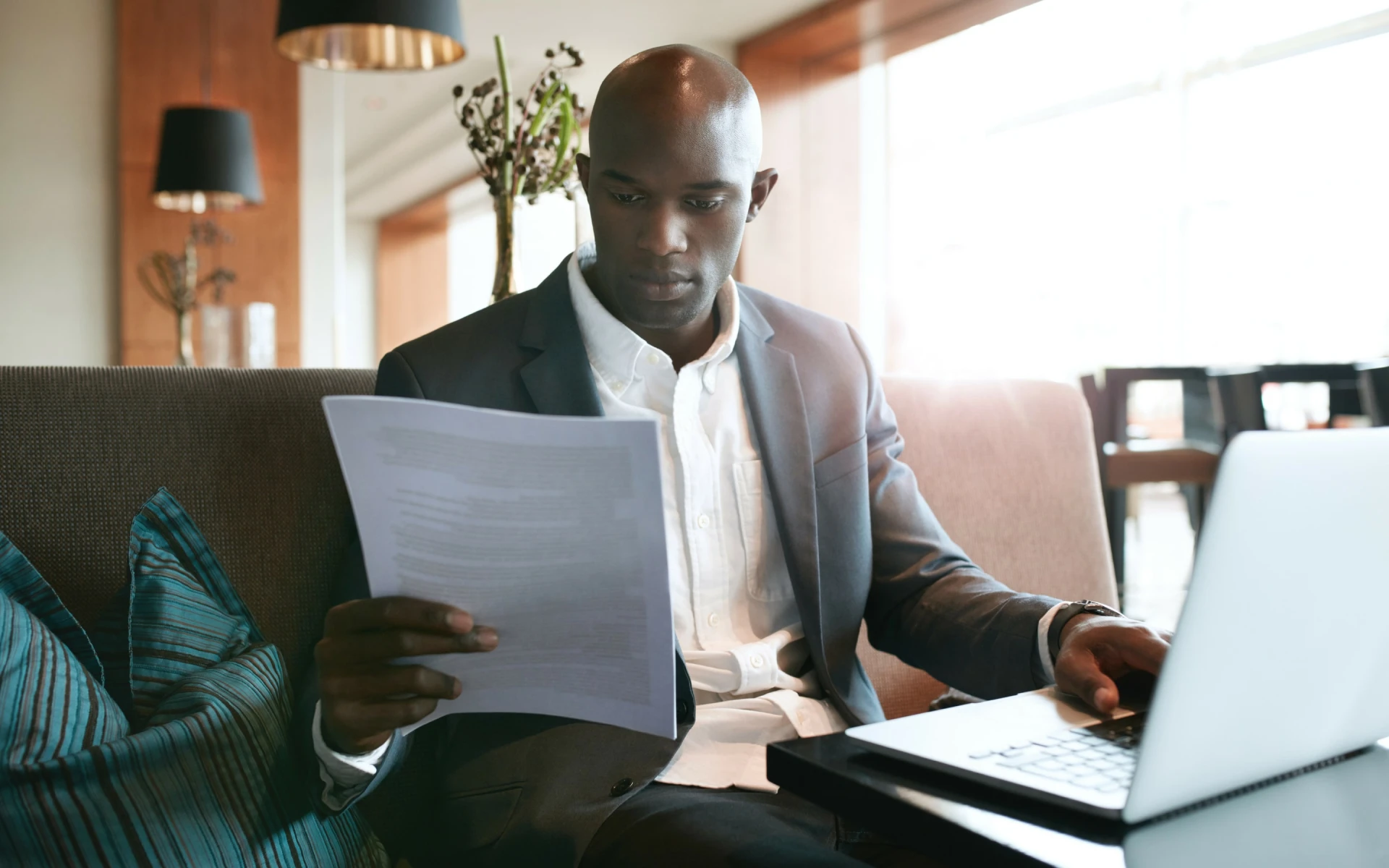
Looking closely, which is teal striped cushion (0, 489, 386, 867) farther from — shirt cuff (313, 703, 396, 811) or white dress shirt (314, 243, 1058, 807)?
white dress shirt (314, 243, 1058, 807)

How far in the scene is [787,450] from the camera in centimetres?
126

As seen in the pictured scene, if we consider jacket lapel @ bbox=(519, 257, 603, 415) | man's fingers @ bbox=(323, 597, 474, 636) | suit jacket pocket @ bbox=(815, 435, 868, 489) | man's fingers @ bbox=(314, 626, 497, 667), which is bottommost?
man's fingers @ bbox=(314, 626, 497, 667)

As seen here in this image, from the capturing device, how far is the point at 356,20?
216cm

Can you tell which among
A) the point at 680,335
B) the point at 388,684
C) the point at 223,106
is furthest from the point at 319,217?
the point at 388,684

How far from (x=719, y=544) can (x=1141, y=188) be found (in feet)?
21.9

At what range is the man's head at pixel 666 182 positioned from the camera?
1.18 m

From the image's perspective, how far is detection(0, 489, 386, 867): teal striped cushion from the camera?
0.87 m

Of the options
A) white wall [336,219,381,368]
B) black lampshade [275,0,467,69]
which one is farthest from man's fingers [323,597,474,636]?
white wall [336,219,381,368]

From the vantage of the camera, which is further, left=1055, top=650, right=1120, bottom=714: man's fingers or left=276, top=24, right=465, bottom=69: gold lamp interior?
left=276, top=24, right=465, bottom=69: gold lamp interior

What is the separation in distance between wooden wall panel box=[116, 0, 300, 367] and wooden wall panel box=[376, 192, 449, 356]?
278 inches

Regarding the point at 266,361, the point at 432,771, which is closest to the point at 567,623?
the point at 432,771

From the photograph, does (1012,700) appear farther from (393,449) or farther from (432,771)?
(432,771)

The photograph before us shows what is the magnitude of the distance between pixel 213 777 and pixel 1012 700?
2.18 feet

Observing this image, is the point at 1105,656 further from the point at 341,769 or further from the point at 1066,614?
the point at 341,769
